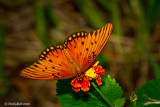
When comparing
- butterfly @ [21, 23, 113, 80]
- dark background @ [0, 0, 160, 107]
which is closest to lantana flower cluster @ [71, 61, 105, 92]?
butterfly @ [21, 23, 113, 80]

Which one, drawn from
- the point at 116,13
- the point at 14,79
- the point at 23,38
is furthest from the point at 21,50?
the point at 116,13

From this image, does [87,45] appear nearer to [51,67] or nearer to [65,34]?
[51,67]

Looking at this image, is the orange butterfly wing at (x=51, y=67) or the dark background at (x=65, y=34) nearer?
the orange butterfly wing at (x=51, y=67)

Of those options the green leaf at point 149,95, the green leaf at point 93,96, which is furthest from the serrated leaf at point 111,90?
the green leaf at point 149,95

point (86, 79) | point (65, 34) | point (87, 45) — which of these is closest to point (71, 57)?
point (87, 45)

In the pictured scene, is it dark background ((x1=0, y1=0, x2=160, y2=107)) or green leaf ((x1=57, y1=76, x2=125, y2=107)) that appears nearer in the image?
green leaf ((x1=57, y1=76, x2=125, y2=107))

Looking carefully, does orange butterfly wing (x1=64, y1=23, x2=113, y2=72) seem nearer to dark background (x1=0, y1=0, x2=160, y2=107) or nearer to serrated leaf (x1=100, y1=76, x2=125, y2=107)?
serrated leaf (x1=100, y1=76, x2=125, y2=107)

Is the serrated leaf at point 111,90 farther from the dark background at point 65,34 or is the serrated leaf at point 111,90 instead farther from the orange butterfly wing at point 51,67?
the dark background at point 65,34
